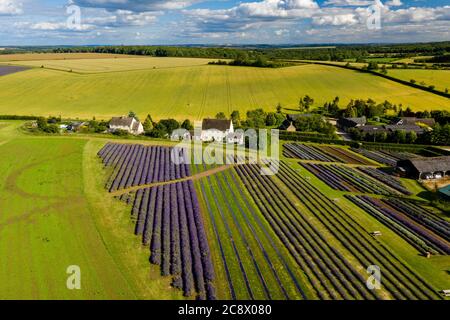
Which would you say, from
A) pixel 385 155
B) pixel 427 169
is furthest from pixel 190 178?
pixel 385 155

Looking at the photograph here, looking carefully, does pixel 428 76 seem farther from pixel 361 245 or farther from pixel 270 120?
Result: pixel 361 245

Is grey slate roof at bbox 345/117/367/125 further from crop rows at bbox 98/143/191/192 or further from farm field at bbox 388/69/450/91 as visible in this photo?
crop rows at bbox 98/143/191/192

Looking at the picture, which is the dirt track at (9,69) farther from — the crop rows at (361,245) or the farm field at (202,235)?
the crop rows at (361,245)

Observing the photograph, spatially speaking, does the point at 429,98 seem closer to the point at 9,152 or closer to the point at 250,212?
the point at 250,212

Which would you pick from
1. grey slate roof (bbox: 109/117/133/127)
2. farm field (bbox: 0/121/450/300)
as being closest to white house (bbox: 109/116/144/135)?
grey slate roof (bbox: 109/117/133/127)

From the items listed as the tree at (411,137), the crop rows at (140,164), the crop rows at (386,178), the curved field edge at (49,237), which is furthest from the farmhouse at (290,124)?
the curved field edge at (49,237)

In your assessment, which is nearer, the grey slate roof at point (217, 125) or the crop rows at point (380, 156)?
the crop rows at point (380, 156)
